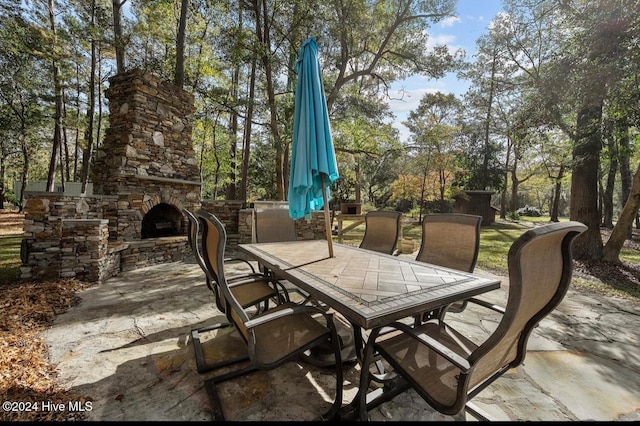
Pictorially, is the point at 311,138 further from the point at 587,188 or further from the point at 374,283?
the point at 587,188

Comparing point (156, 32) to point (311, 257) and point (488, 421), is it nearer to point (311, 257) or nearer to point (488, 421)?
point (311, 257)

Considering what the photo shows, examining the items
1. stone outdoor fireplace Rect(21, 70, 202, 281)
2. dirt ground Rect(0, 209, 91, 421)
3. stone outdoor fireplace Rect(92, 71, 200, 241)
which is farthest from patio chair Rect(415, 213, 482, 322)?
stone outdoor fireplace Rect(92, 71, 200, 241)

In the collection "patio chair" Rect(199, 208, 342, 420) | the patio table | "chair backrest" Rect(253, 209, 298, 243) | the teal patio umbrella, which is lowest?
"patio chair" Rect(199, 208, 342, 420)

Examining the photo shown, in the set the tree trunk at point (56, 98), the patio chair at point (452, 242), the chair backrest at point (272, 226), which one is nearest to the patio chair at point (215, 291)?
the chair backrest at point (272, 226)

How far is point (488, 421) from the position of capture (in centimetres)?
161

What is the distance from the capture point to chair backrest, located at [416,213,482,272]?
255 cm

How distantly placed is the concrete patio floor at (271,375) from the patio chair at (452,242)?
0.76m

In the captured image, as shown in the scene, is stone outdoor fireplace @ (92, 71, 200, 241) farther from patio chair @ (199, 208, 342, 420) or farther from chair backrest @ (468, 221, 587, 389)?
chair backrest @ (468, 221, 587, 389)

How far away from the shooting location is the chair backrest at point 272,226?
3.96m

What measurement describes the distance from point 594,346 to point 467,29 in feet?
30.6

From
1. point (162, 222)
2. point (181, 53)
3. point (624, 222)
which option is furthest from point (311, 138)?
point (624, 222)

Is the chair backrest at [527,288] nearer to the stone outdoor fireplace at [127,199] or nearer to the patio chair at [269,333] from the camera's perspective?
the patio chair at [269,333]

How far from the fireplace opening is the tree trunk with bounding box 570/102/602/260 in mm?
9624

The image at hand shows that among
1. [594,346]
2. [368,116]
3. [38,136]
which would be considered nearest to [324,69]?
[368,116]
